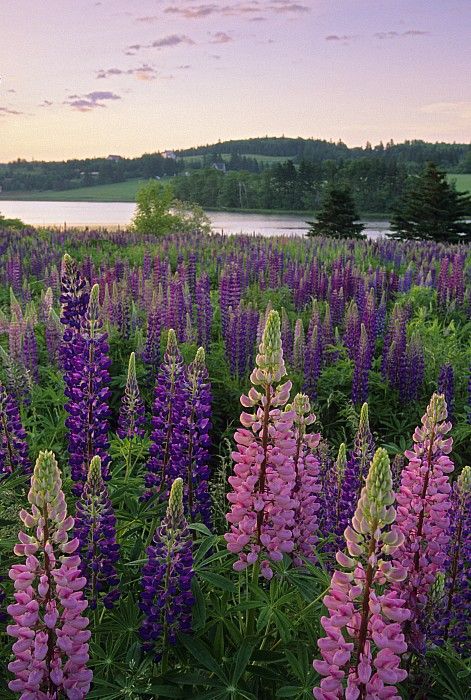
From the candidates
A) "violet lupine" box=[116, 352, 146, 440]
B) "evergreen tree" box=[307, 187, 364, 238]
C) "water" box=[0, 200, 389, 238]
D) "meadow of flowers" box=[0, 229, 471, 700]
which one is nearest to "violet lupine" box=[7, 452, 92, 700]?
"meadow of flowers" box=[0, 229, 471, 700]

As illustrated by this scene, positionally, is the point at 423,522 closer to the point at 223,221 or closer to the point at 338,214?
the point at 338,214

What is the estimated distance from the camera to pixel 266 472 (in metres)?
2.27

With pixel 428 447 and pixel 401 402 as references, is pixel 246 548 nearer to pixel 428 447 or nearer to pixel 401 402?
pixel 428 447

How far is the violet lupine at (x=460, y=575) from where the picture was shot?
276 centimetres

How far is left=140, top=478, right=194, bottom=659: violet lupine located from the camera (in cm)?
219

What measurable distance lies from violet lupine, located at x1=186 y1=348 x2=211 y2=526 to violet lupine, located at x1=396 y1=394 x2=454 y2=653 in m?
1.06

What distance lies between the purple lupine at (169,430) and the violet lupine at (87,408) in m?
0.27

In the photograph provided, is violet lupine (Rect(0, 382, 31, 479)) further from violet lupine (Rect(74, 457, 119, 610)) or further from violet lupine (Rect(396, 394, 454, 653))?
violet lupine (Rect(396, 394, 454, 653))

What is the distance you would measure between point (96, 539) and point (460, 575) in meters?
1.58

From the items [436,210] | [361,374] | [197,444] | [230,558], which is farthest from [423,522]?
[436,210]

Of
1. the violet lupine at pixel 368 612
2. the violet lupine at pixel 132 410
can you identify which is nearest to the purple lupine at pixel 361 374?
the violet lupine at pixel 132 410

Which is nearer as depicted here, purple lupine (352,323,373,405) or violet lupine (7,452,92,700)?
violet lupine (7,452,92,700)

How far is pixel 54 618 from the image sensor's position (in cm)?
181

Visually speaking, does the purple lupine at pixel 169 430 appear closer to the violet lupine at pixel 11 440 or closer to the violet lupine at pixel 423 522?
the violet lupine at pixel 11 440
